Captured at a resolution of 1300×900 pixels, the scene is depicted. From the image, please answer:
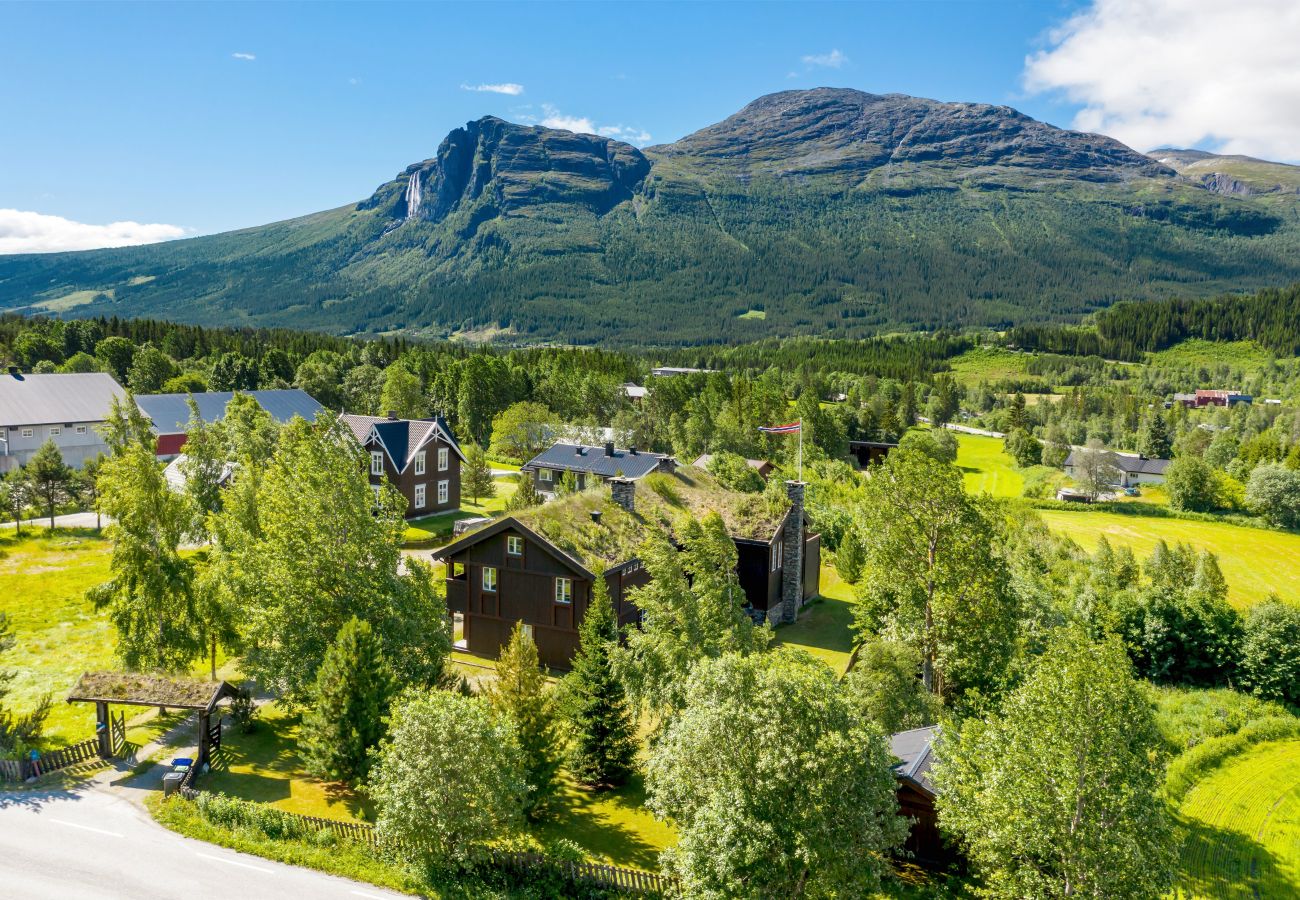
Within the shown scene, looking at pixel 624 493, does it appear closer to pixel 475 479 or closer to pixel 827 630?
pixel 827 630

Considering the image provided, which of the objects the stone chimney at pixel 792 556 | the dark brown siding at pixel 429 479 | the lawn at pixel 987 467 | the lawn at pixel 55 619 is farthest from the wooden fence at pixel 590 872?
the lawn at pixel 987 467

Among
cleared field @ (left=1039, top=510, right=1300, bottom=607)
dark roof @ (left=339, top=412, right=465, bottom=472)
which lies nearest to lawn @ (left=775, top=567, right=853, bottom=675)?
dark roof @ (left=339, top=412, right=465, bottom=472)

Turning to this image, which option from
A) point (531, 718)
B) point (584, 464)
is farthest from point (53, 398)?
point (531, 718)

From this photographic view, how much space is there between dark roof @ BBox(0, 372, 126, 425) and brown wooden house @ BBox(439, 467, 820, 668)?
6234 centimetres

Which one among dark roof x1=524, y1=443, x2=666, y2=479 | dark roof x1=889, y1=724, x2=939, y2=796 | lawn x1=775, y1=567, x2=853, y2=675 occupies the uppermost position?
dark roof x1=524, y1=443, x2=666, y2=479

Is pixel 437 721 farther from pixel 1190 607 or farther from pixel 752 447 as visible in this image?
pixel 752 447

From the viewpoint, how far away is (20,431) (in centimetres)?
8006

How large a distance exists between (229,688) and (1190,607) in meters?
48.5

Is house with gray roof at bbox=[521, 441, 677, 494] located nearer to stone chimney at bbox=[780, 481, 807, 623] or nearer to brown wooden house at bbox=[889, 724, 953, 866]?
stone chimney at bbox=[780, 481, 807, 623]

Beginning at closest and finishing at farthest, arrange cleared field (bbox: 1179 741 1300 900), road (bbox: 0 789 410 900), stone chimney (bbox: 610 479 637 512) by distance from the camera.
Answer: road (bbox: 0 789 410 900)
cleared field (bbox: 1179 741 1300 900)
stone chimney (bbox: 610 479 637 512)

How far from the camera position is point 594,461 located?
7681cm

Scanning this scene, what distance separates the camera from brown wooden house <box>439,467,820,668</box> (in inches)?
1527

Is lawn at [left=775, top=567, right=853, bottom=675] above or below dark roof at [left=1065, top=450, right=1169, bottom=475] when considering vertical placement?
below

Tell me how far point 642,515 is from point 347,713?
19965mm
